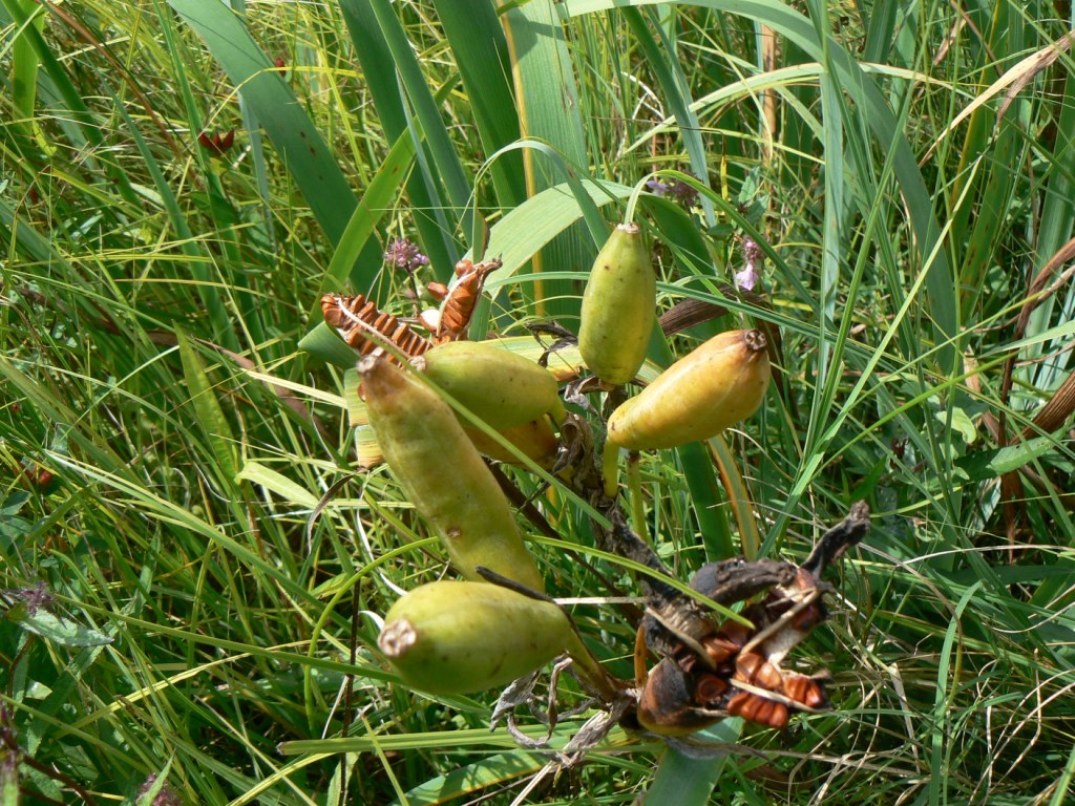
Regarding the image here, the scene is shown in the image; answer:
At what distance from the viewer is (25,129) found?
1.83 m

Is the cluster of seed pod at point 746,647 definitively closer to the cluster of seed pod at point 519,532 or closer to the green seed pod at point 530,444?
the cluster of seed pod at point 519,532

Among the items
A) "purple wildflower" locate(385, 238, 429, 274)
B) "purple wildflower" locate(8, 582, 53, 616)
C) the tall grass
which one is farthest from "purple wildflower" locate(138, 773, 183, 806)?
"purple wildflower" locate(385, 238, 429, 274)

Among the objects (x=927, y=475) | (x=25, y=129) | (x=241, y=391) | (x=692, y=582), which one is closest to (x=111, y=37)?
(x=25, y=129)

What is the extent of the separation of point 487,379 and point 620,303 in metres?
0.12

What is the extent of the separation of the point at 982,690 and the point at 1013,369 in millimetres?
495

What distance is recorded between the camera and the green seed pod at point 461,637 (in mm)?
556

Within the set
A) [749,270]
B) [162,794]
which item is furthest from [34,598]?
[749,270]

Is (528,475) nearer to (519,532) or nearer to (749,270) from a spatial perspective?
(749,270)

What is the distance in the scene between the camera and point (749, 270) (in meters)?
1.31

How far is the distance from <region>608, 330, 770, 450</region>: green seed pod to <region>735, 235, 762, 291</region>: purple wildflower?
23.3 inches

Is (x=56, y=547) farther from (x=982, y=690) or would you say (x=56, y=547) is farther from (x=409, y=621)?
(x=982, y=690)

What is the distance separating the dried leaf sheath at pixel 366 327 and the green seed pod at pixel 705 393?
0.57 ft

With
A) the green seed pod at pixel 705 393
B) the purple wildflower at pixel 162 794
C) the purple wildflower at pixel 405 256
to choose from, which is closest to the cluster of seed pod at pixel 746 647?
the green seed pod at pixel 705 393

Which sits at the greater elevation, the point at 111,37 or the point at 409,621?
the point at 111,37
